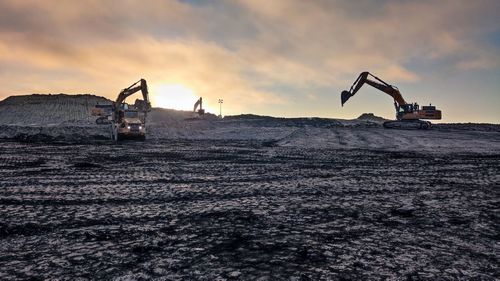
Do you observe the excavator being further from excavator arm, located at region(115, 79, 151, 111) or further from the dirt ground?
the dirt ground

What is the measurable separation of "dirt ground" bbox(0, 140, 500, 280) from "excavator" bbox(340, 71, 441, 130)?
89.7ft

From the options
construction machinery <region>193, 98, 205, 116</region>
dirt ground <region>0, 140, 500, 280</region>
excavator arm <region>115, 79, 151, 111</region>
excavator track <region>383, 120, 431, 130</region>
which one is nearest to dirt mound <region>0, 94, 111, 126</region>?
construction machinery <region>193, 98, 205, 116</region>

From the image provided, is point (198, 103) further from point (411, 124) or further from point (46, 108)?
point (46, 108)

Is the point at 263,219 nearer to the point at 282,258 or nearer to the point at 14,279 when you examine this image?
the point at 282,258

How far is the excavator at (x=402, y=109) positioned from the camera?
33.7m

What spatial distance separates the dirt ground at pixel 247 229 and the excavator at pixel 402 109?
89.7 ft

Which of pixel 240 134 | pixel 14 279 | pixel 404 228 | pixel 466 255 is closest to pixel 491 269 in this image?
pixel 466 255

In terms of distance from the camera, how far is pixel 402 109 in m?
35.0

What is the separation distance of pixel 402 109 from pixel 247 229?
1365 inches

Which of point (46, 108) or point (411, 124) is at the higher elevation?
point (46, 108)

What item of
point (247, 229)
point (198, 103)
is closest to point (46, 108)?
point (198, 103)

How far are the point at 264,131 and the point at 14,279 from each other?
31.6m

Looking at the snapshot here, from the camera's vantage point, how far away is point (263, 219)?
4.55 meters

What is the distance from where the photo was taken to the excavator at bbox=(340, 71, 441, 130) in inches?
1327
